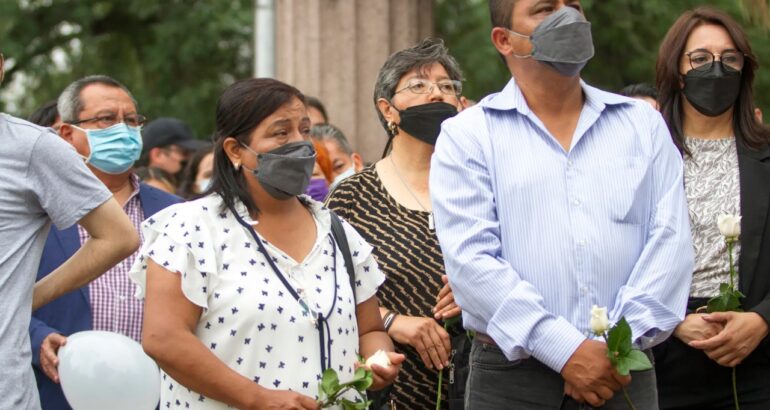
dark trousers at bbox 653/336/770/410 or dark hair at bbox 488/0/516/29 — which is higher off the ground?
dark hair at bbox 488/0/516/29

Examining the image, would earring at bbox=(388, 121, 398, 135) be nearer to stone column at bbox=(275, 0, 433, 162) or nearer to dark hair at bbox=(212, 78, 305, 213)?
dark hair at bbox=(212, 78, 305, 213)

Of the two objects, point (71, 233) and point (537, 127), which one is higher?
point (537, 127)

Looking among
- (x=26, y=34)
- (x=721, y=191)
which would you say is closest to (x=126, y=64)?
(x=26, y=34)

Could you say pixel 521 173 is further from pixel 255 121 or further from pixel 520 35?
pixel 255 121

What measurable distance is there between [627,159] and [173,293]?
5.07 feet

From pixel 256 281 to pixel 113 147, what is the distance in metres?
2.04

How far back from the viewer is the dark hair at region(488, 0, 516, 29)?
4855mm

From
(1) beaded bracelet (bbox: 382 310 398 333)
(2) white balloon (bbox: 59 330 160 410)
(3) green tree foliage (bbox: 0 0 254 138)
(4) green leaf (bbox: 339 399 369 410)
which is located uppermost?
(4) green leaf (bbox: 339 399 369 410)

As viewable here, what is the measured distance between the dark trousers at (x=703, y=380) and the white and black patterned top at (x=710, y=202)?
9.8 inches

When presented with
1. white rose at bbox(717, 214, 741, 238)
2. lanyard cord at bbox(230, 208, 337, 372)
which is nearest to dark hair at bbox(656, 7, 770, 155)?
white rose at bbox(717, 214, 741, 238)

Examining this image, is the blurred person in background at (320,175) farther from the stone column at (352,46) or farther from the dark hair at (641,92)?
the stone column at (352,46)

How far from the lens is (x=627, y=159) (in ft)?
15.3

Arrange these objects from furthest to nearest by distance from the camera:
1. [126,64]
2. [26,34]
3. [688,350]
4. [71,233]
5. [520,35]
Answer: [126,64], [26,34], [71,233], [688,350], [520,35]

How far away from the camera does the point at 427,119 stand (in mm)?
5914
